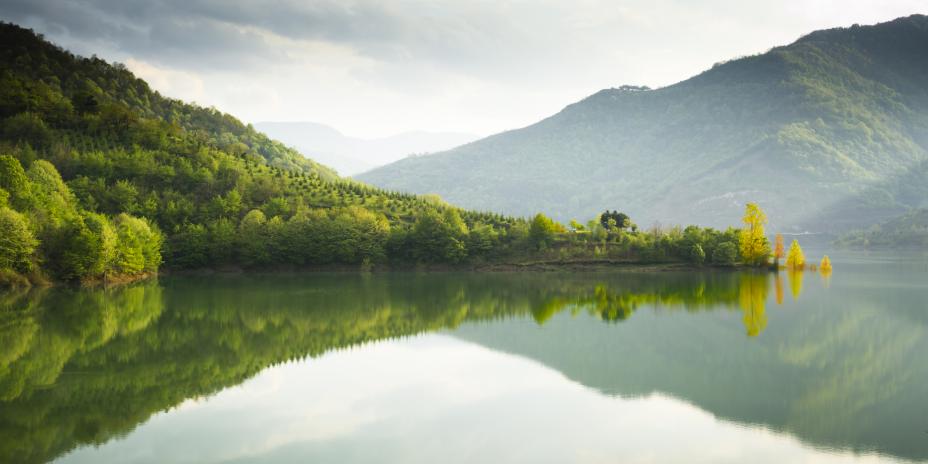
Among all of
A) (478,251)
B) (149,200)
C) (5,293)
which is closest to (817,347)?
(5,293)

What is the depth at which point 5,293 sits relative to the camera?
5175cm

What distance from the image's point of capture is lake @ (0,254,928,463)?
18.0 metres

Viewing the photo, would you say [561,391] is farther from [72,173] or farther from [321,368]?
[72,173]

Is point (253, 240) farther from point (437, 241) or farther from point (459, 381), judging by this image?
point (459, 381)

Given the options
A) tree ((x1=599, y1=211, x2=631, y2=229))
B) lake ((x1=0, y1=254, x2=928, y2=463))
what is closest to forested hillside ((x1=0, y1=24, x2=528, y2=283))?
tree ((x1=599, y1=211, x2=631, y2=229))

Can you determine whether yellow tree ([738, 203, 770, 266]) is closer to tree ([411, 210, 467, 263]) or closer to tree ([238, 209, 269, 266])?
tree ([411, 210, 467, 263])

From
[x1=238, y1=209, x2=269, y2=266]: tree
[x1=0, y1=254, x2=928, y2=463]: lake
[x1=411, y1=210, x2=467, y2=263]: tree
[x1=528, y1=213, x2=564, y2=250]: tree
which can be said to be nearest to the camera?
[x1=0, y1=254, x2=928, y2=463]: lake

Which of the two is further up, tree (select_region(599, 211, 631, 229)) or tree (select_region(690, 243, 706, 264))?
tree (select_region(599, 211, 631, 229))

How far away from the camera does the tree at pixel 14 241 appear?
5306 centimetres

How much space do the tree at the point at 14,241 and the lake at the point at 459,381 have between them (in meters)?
5.66

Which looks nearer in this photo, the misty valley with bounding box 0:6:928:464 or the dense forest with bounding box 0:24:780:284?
the misty valley with bounding box 0:6:928:464

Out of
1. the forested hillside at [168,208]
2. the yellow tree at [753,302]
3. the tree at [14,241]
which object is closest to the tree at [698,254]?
the yellow tree at [753,302]

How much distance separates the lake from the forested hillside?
15085mm

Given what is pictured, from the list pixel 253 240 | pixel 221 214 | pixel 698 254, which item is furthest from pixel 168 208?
pixel 698 254
